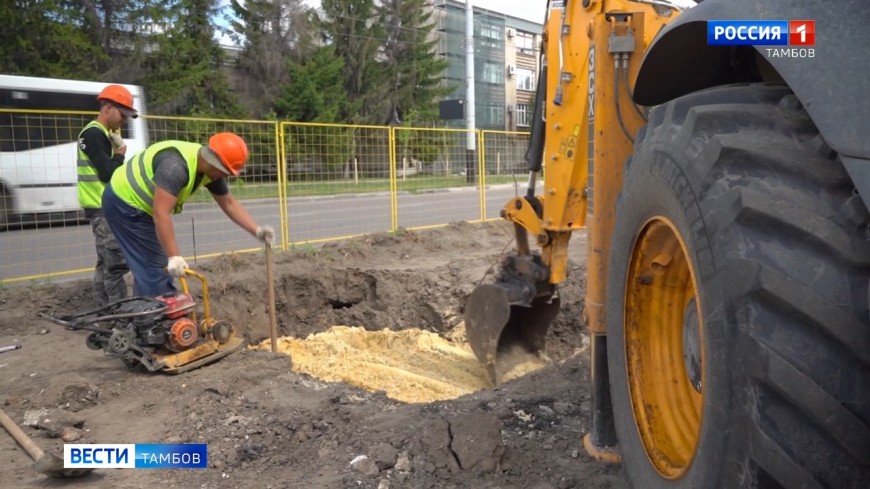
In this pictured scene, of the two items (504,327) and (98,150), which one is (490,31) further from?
(504,327)

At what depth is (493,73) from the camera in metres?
55.2

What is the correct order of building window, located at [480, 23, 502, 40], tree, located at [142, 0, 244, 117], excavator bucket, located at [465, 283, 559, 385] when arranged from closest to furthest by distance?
excavator bucket, located at [465, 283, 559, 385] < tree, located at [142, 0, 244, 117] < building window, located at [480, 23, 502, 40]

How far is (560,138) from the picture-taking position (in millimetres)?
4562

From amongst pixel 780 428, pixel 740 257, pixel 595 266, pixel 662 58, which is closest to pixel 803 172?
pixel 740 257

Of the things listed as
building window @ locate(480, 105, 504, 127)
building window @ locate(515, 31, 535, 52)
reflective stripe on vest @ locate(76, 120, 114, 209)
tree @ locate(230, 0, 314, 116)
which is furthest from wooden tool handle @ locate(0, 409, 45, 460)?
building window @ locate(515, 31, 535, 52)

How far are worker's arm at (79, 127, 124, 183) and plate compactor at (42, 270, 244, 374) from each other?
1.48 meters

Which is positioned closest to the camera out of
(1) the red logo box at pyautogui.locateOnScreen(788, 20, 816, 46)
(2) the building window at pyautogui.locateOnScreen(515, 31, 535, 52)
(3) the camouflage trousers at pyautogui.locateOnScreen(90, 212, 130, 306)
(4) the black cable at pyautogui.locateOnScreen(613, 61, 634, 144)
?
(1) the red logo box at pyautogui.locateOnScreen(788, 20, 816, 46)

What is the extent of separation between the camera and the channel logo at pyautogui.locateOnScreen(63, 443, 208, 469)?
360 cm

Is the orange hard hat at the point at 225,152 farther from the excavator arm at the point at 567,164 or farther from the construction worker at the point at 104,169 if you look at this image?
the excavator arm at the point at 567,164

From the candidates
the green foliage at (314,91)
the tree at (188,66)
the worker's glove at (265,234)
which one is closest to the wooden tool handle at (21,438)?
the worker's glove at (265,234)

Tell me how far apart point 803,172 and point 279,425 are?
3343 mm

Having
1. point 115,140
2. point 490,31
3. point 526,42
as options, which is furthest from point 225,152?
point 526,42

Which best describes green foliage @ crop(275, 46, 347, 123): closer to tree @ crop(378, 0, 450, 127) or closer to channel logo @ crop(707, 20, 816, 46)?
tree @ crop(378, 0, 450, 127)

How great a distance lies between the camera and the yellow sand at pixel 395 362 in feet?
19.5
